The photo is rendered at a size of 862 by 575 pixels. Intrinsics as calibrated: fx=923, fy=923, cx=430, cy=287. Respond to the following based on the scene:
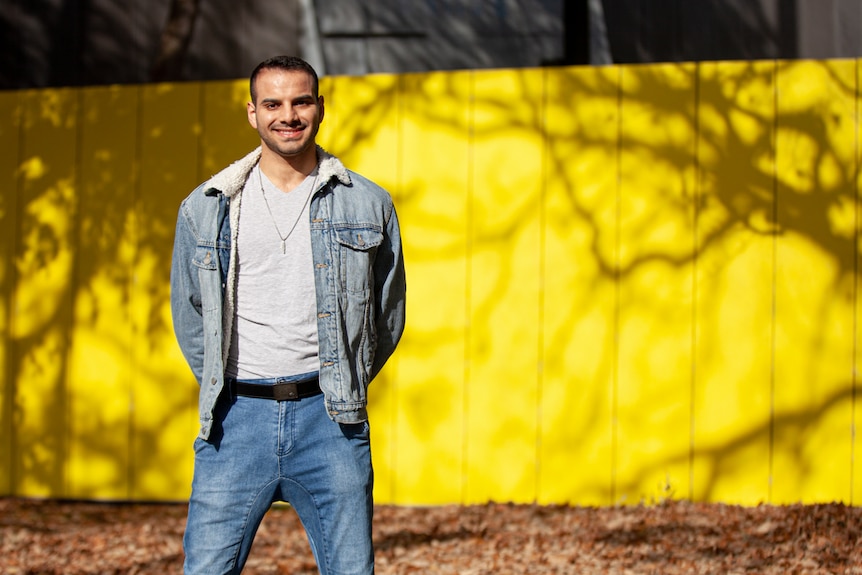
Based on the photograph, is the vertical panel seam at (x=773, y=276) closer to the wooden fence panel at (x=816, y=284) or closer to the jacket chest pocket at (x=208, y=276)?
the wooden fence panel at (x=816, y=284)

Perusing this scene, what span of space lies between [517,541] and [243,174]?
9.08ft

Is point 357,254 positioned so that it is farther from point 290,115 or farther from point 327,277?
point 290,115

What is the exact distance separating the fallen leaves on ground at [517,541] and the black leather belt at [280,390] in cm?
207

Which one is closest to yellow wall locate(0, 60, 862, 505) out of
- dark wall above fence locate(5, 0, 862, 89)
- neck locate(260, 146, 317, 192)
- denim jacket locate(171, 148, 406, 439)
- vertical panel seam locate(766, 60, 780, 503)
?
vertical panel seam locate(766, 60, 780, 503)

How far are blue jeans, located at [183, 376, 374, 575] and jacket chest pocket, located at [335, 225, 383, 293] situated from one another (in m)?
0.35

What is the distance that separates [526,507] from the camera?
17.0 ft

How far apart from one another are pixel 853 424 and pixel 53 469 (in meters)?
4.67

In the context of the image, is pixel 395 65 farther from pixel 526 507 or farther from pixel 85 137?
pixel 526 507

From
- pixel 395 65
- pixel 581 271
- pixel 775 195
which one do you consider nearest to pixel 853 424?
pixel 775 195

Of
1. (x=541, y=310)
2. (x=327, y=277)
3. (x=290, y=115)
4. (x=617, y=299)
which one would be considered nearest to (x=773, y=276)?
(x=617, y=299)

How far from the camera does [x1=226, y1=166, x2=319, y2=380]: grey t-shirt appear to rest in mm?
2598

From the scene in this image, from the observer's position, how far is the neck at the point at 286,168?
8.77 ft

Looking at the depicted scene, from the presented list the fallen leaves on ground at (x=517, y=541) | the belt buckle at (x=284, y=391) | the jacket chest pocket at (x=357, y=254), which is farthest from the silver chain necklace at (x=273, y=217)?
the fallen leaves on ground at (x=517, y=541)

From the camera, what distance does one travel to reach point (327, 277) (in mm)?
2602
